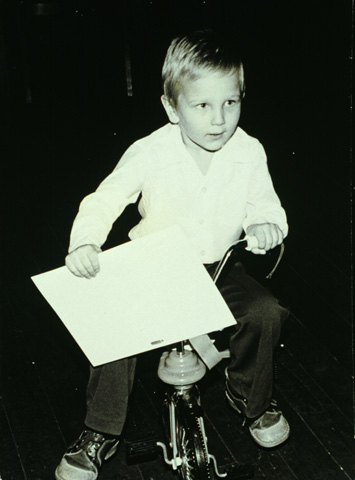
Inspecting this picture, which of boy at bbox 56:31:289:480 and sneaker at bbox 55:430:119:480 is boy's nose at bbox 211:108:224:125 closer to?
A: boy at bbox 56:31:289:480

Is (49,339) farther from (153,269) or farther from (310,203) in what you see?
(310,203)

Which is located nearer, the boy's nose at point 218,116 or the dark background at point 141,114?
the boy's nose at point 218,116

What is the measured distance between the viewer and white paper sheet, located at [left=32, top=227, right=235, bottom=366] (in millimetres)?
1561

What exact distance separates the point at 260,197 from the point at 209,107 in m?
0.32

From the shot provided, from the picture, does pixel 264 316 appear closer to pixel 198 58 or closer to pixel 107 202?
pixel 107 202

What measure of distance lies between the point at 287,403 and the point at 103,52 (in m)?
1.98

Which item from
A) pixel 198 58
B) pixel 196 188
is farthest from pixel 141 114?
pixel 198 58

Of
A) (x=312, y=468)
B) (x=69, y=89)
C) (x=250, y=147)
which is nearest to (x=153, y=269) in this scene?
(x=250, y=147)

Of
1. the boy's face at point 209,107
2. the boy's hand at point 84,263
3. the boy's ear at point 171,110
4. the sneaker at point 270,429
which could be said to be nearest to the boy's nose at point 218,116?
the boy's face at point 209,107

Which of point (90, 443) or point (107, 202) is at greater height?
point (107, 202)

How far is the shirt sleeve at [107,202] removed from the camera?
1.65 metres

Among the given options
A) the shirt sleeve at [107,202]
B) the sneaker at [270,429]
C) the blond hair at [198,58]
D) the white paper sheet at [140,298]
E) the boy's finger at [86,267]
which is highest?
the blond hair at [198,58]

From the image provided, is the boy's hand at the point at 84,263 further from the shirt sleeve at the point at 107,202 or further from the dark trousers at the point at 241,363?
the dark trousers at the point at 241,363

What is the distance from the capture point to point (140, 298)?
161 centimetres
